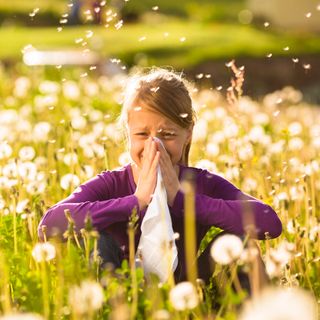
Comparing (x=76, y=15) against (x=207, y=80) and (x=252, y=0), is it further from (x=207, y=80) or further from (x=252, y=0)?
(x=207, y=80)

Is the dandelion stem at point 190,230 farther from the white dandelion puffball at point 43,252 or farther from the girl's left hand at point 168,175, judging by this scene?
the white dandelion puffball at point 43,252

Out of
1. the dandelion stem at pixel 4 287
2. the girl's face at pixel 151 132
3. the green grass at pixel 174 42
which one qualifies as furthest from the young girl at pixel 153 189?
the green grass at pixel 174 42

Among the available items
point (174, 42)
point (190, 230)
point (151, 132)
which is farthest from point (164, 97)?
point (174, 42)

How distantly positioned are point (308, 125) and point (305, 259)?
13.2ft

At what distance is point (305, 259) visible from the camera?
10.9 feet

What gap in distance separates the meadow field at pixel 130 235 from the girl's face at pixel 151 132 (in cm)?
31

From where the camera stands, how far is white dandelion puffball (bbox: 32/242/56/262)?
2503 millimetres

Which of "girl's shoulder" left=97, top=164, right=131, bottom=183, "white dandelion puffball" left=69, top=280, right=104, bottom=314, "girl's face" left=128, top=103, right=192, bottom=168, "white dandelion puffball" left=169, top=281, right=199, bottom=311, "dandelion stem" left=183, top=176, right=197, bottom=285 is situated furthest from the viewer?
"girl's shoulder" left=97, top=164, right=131, bottom=183

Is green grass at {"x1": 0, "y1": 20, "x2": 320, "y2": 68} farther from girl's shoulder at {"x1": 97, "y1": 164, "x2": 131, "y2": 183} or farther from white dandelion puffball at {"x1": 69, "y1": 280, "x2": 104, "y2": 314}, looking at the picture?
white dandelion puffball at {"x1": 69, "y1": 280, "x2": 104, "y2": 314}

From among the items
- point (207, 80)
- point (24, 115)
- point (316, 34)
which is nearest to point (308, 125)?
point (24, 115)

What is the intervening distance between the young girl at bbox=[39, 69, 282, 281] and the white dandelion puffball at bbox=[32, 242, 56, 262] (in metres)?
0.34

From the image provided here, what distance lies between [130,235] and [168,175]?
0.71m

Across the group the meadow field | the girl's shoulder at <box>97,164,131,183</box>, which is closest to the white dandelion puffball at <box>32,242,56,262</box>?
the meadow field

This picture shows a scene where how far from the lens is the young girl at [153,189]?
312 cm
